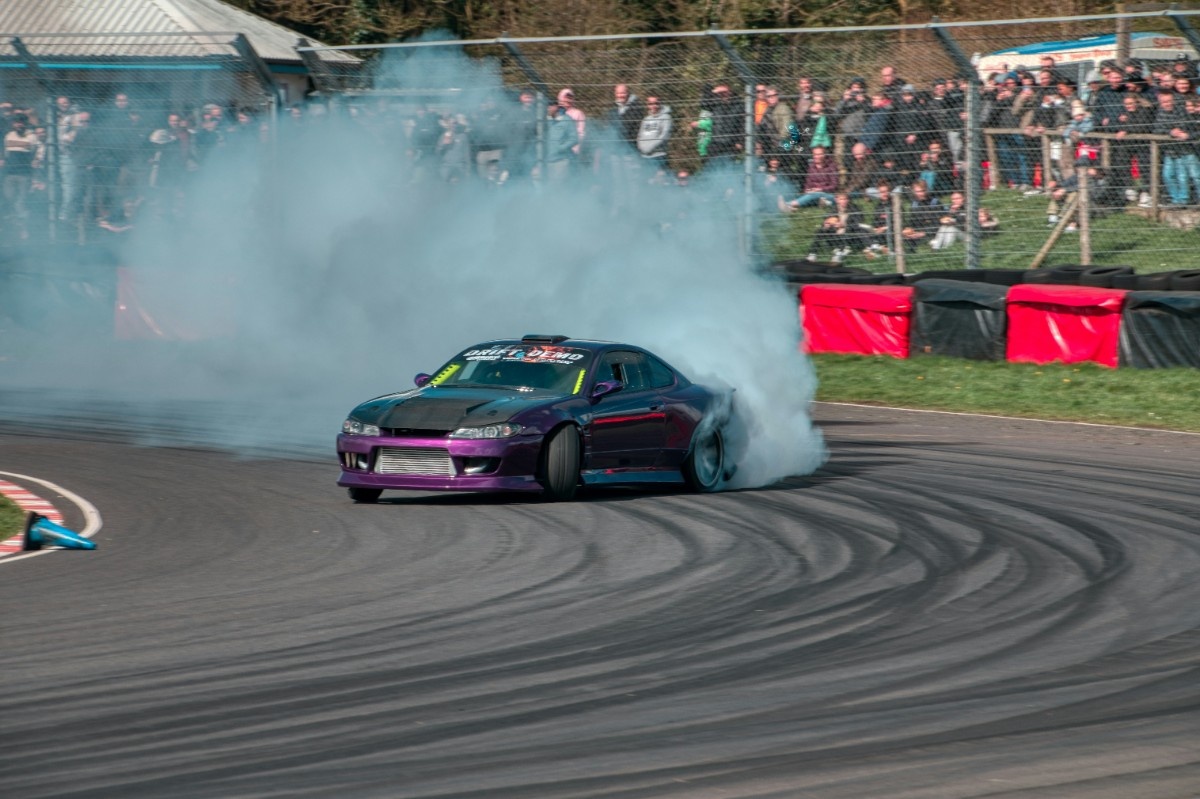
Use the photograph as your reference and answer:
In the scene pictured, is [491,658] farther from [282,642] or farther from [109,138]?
[109,138]

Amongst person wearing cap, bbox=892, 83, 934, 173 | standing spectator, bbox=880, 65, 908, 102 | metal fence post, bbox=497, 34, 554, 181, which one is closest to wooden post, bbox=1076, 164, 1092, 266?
person wearing cap, bbox=892, 83, 934, 173

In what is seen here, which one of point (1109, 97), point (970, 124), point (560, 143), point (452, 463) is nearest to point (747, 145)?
point (560, 143)

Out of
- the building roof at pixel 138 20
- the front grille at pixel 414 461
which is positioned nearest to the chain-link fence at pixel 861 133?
the front grille at pixel 414 461

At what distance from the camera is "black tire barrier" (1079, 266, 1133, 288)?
18.7m

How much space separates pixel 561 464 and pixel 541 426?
1.02ft

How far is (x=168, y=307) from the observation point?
21828 millimetres

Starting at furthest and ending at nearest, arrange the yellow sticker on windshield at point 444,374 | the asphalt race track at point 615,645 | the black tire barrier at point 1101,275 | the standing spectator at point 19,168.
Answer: the standing spectator at point 19,168
the black tire barrier at point 1101,275
the yellow sticker on windshield at point 444,374
the asphalt race track at point 615,645

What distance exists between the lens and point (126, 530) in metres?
10.3

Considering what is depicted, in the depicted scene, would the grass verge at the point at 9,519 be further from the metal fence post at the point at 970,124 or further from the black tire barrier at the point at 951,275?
the metal fence post at the point at 970,124

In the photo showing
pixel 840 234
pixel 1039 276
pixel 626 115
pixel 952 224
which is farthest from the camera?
pixel 840 234

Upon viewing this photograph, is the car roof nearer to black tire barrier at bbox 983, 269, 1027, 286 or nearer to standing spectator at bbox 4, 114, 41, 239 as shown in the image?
black tire barrier at bbox 983, 269, 1027, 286

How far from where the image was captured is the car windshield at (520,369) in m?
12.0

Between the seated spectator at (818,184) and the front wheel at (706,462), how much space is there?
8.44 metres

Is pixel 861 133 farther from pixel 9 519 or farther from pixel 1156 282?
pixel 9 519
